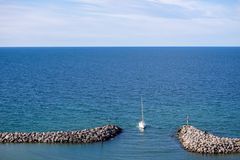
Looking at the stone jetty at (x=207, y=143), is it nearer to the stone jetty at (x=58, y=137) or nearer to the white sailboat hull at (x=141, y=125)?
the white sailboat hull at (x=141, y=125)

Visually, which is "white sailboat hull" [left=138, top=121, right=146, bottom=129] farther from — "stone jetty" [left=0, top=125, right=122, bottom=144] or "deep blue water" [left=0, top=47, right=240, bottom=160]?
"stone jetty" [left=0, top=125, right=122, bottom=144]

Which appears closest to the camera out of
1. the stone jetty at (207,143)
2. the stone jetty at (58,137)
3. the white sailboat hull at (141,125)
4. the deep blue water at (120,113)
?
the stone jetty at (207,143)

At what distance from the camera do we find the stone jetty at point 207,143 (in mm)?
49719

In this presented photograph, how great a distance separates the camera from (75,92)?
95.2m

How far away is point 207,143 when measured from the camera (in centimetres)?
5128

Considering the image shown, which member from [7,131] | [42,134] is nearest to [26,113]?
[7,131]

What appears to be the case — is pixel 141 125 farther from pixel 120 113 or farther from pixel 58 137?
pixel 58 137

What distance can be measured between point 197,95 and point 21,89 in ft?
136

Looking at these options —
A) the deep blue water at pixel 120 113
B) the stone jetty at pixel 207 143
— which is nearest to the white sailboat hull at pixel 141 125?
the deep blue water at pixel 120 113

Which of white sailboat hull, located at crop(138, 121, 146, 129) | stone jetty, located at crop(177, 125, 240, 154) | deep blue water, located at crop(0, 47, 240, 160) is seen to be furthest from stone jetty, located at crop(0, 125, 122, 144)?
stone jetty, located at crop(177, 125, 240, 154)

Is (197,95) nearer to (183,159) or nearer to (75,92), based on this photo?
(75,92)

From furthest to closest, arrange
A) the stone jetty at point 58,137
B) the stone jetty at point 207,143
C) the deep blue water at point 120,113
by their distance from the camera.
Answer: the stone jetty at point 58,137
the deep blue water at point 120,113
the stone jetty at point 207,143

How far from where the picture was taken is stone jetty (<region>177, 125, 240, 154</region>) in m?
49.7

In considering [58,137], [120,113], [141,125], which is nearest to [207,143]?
[141,125]
